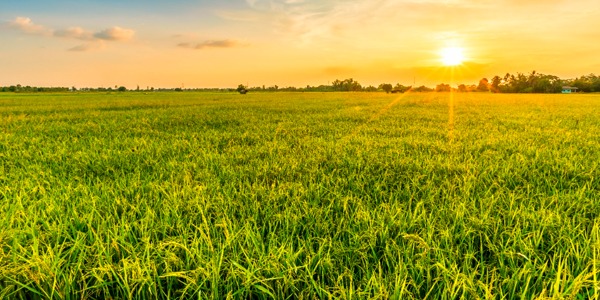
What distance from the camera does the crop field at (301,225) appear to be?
146cm

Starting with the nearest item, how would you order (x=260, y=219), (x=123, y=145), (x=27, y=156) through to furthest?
(x=260, y=219), (x=27, y=156), (x=123, y=145)

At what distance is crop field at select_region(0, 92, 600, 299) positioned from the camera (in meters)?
1.46

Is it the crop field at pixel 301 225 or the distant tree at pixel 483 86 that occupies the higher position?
the distant tree at pixel 483 86

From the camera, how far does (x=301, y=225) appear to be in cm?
217

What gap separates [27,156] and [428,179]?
5.98 metres

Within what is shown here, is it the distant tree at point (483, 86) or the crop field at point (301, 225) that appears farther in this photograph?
the distant tree at point (483, 86)

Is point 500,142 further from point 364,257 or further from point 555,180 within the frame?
point 364,257

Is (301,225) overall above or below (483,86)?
below

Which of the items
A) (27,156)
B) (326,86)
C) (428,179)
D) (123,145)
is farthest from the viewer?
(326,86)

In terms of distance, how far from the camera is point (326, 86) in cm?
16012

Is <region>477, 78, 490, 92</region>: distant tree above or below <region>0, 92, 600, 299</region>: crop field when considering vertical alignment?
above

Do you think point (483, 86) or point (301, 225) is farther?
point (483, 86)

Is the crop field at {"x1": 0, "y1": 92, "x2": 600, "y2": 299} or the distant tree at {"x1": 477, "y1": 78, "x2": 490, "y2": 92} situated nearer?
the crop field at {"x1": 0, "y1": 92, "x2": 600, "y2": 299}

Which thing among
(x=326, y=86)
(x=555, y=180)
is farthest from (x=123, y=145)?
(x=326, y=86)
